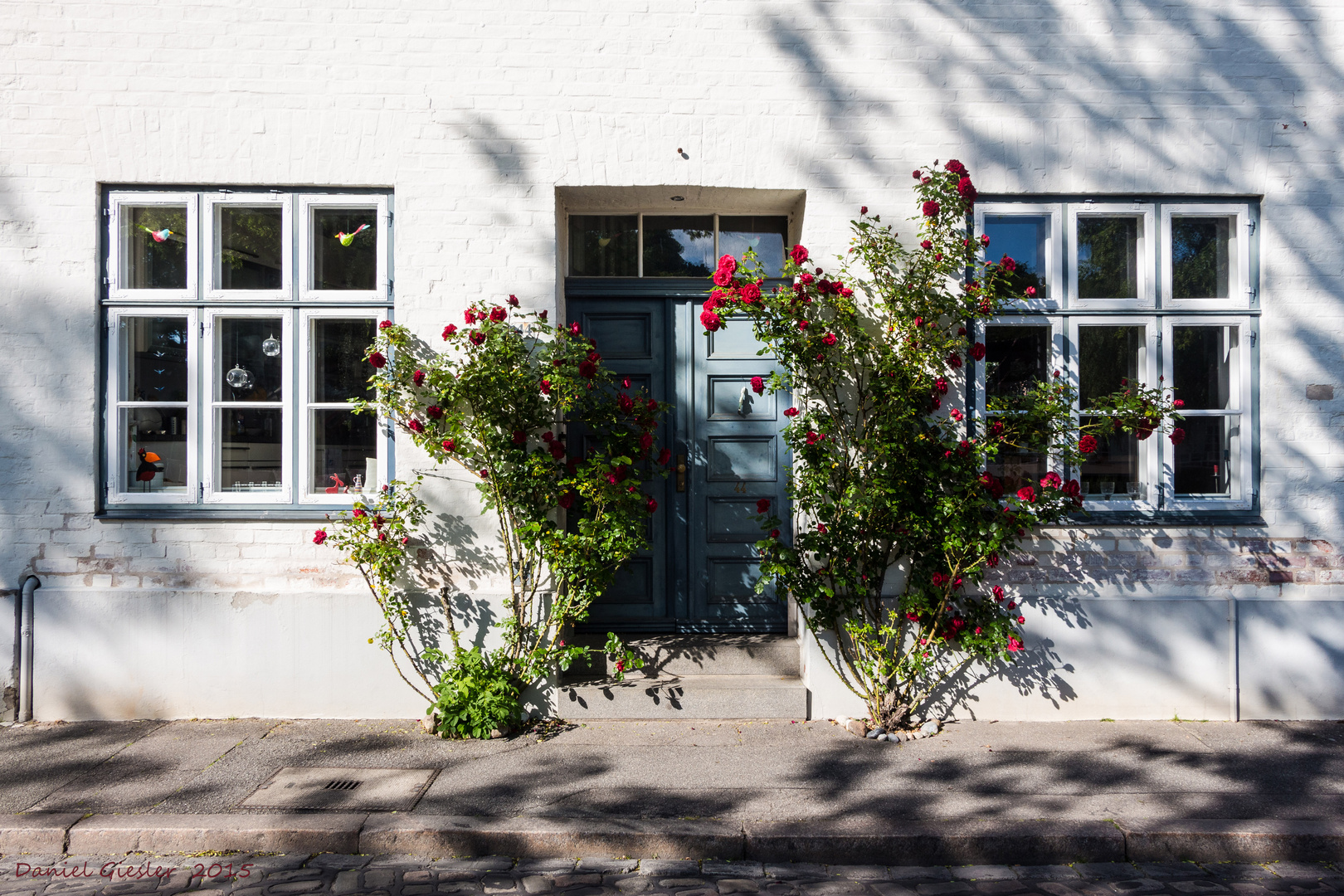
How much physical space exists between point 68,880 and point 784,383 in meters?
4.08

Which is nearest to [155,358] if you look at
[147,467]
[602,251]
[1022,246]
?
[147,467]

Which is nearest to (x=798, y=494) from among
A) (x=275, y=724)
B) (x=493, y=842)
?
(x=493, y=842)

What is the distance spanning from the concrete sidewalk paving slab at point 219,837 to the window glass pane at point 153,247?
3.19m

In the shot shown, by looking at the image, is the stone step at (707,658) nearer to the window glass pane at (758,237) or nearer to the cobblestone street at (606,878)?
the cobblestone street at (606,878)

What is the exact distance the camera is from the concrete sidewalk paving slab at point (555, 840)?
364 centimetres

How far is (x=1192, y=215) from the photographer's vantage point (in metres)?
5.39

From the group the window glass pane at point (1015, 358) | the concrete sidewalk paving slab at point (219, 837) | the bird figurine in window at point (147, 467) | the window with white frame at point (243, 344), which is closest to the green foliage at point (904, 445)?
the window glass pane at point (1015, 358)

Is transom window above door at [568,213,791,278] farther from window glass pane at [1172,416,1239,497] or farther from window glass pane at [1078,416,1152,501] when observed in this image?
window glass pane at [1172,416,1239,497]

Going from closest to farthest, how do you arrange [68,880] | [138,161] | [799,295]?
[68,880] → [799,295] → [138,161]

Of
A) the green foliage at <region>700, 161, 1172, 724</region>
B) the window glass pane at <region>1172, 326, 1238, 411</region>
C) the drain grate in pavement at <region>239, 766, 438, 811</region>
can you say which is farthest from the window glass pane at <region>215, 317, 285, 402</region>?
the window glass pane at <region>1172, 326, 1238, 411</region>

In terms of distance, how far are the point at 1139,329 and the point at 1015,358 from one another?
822 mm

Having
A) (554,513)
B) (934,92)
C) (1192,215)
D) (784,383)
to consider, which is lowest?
(554,513)

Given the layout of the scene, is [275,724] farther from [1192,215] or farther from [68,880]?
[1192,215]

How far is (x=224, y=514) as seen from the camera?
522cm
